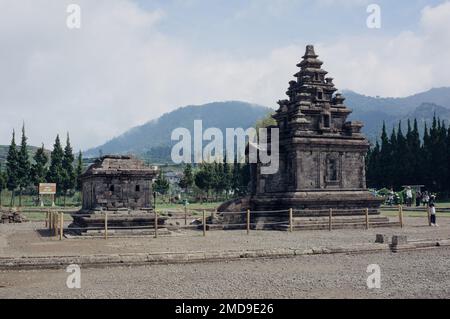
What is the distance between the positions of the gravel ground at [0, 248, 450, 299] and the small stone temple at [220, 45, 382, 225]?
14.6 meters

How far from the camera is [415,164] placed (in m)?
63.1

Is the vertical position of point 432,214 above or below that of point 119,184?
below

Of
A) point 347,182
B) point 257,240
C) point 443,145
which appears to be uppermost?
point 443,145

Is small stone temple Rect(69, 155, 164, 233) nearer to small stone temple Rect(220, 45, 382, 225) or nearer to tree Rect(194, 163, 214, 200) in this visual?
small stone temple Rect(220, 45, 382, 225)

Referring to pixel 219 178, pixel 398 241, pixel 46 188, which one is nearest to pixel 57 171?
pixel 46 188

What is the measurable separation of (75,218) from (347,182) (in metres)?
16.8

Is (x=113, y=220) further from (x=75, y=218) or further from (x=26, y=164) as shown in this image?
(x=26, y=164)

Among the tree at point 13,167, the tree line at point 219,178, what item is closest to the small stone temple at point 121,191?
the tree at point 13,167

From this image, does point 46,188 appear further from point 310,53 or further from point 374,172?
point 374,172

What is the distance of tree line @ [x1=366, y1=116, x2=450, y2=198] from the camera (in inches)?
2415

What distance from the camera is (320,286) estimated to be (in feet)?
35.9

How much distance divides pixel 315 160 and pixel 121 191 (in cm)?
1207

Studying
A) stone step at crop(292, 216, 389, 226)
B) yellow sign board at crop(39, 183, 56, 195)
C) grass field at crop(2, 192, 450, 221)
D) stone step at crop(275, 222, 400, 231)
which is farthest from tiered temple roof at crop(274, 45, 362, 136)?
yellow sign board at crop(39, 183, 56, 195)
